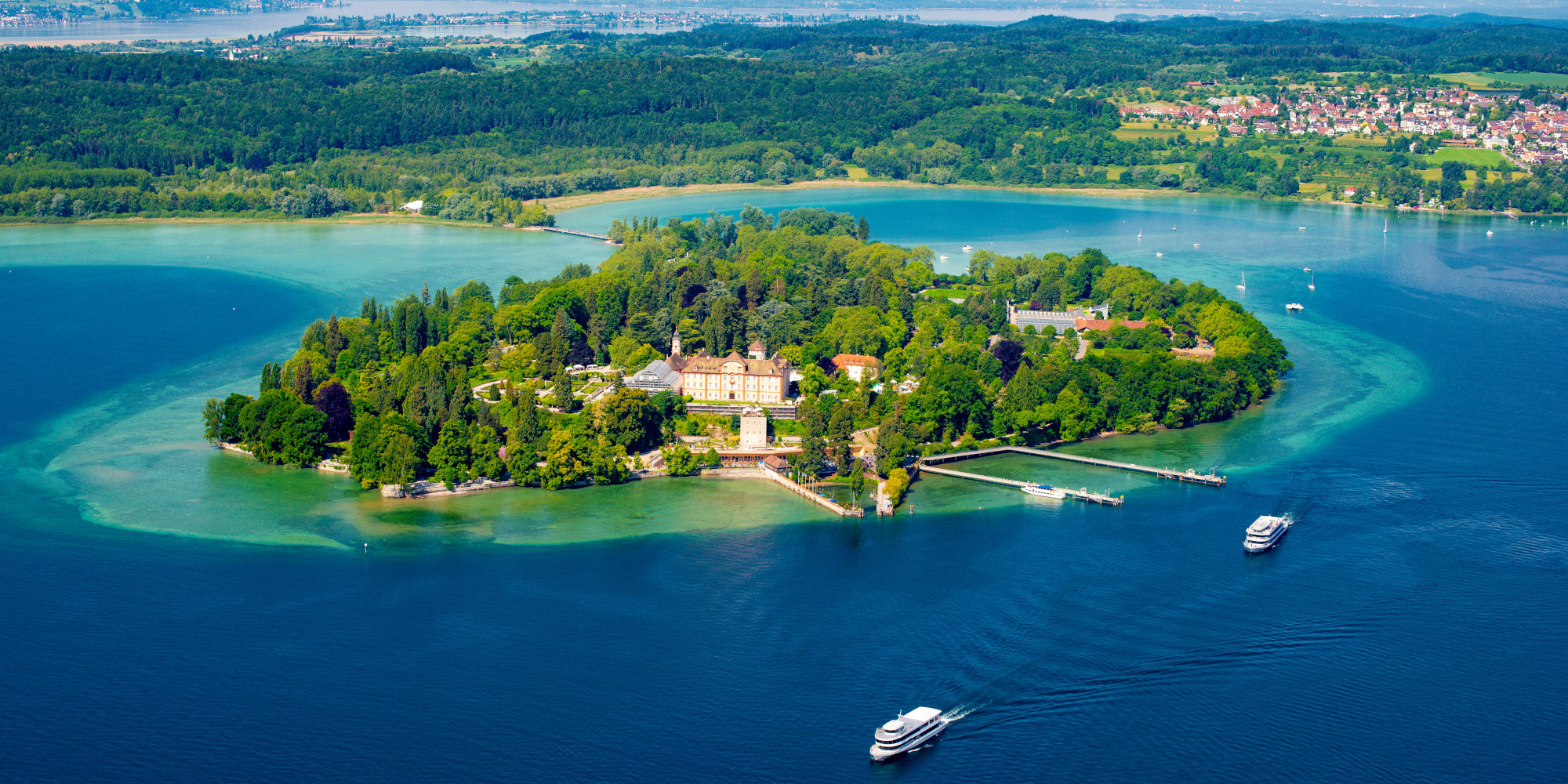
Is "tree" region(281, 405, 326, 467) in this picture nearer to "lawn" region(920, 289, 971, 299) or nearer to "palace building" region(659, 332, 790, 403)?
"palace building" region(659, 332, 790, 403)

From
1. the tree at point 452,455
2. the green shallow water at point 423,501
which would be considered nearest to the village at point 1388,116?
the green shallow water at point 423,501

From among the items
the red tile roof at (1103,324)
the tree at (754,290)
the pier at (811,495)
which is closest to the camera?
the pier at (811,495)

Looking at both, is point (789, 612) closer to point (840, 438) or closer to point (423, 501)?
point (840, 438)

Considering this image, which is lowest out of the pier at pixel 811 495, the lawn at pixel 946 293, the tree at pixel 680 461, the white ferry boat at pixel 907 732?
the white ferry boat at pixel 907 732

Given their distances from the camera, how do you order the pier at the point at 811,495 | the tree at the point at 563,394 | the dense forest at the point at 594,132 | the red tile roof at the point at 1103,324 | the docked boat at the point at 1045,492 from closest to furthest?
the pier at the point at 811,495 → the docked boat at the point at 1045,492 → the tree at the point at 563,394 → the red tile roof at the point at 1103,324 → the dense forest at the point at 594,132

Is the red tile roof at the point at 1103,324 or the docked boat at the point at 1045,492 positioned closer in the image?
the docked boat at the point at 1045,492

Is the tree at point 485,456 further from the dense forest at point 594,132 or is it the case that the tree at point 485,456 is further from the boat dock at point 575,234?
the dense forest at point 594,132

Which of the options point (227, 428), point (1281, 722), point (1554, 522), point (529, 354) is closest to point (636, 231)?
point (529, 354)

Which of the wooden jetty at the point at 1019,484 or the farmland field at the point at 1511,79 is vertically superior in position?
the farmland field at the point at 1511,79
